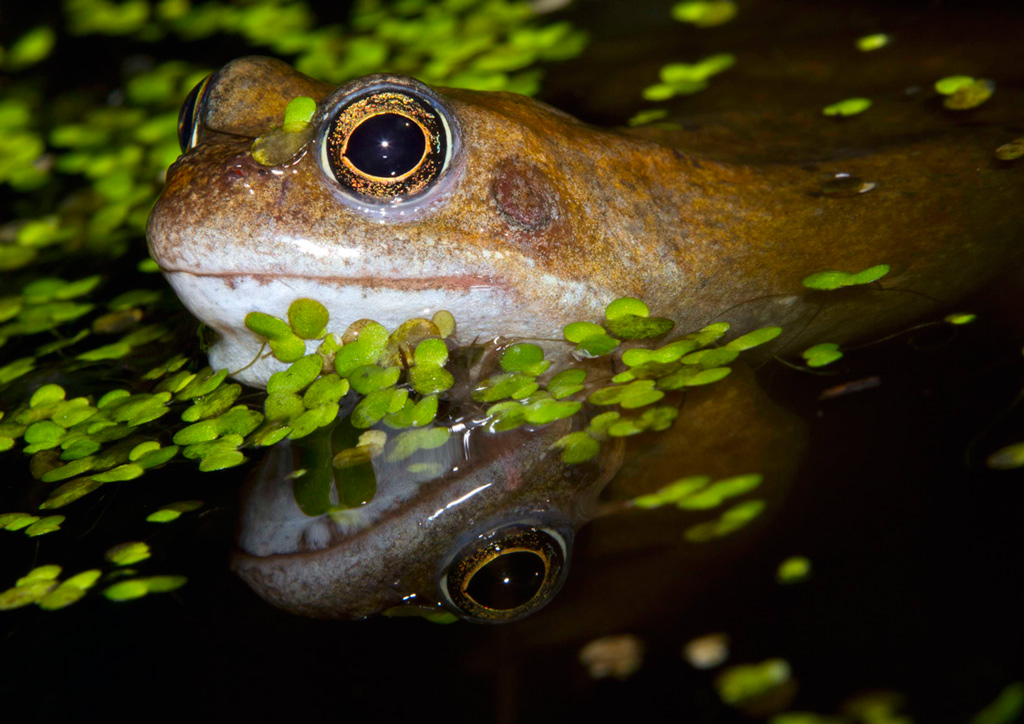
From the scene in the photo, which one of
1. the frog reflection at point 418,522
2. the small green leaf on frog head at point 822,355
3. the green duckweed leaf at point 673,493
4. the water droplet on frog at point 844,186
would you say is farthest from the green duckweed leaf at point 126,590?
the water droplet on frog at point 844,186

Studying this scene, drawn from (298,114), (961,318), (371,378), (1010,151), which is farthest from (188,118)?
(1010,151)

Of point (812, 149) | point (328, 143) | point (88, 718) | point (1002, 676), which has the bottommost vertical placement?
point (1002, 676)

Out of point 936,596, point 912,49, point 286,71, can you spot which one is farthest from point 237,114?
point 912,49

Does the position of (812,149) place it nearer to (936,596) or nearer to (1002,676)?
(936,596)

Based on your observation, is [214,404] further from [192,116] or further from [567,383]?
[567,383]

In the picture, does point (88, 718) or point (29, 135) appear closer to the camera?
point (88, 718)

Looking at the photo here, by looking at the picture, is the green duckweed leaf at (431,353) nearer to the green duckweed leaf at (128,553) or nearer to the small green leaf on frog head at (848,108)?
the green duckweed leaf at (128,553)

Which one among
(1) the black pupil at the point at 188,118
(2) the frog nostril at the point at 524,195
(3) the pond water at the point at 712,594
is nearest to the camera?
(3) the pond water at the point at 712,594
